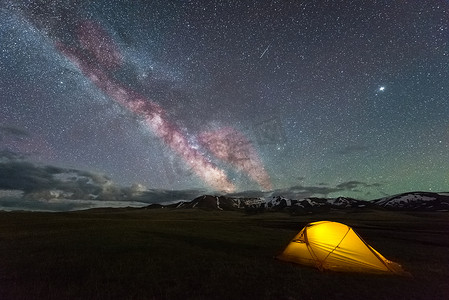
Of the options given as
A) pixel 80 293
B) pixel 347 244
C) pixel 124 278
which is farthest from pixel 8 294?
pixel 347 244

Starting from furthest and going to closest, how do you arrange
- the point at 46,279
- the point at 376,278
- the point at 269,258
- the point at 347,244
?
the point at 269,258, the point at 347,244, the point at 376,278, the point at 46,279

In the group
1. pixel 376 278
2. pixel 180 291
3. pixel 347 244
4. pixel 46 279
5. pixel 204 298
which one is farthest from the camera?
pixel 347 244

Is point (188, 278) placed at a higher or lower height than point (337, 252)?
lower

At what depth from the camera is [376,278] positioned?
52.9ft

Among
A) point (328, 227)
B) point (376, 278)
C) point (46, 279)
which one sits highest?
point (328, 227)

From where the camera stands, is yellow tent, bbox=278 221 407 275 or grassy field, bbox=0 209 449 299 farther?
yellow tent, bbox=278 221 407 275

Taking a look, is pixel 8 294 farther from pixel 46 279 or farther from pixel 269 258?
pixel 269 258

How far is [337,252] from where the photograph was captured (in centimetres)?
1786

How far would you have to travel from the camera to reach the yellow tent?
17.3 metres

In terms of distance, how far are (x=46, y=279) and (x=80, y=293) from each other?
11.5ft

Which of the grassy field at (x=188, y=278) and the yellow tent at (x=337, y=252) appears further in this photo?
the yellow tent at (x=337, y=252)

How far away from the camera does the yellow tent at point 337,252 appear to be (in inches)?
681

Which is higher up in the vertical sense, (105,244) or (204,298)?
(105,244)

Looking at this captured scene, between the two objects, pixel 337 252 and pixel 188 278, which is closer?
pixel 188 278
